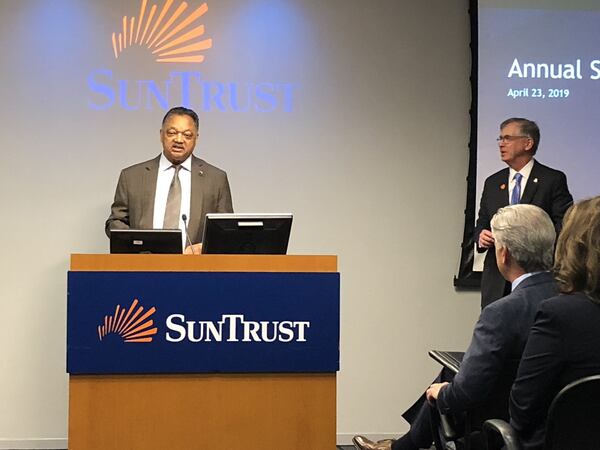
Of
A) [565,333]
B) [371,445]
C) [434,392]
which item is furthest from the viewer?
[371,445]

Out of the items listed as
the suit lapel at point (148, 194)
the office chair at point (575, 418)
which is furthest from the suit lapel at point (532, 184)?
the office chair at point (575, 418)

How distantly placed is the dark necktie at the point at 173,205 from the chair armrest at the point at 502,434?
7.94ft

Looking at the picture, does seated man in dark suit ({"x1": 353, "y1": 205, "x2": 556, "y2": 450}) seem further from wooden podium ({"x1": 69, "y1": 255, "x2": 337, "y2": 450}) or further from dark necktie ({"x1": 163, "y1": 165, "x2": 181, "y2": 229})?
dark necktie ({"x1": 163, "y1": 165, "x2": 181, "y2": 229})

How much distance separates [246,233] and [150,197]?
140 cm

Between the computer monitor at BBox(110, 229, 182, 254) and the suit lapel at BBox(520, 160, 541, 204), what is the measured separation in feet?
8.71

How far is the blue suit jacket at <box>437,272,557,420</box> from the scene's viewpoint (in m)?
2.55

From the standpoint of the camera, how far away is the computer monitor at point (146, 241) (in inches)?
126

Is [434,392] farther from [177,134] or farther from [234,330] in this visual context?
[177,134]

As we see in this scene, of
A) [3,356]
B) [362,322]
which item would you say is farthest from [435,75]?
[3,356]

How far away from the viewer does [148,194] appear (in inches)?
175

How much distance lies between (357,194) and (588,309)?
3.22 metres

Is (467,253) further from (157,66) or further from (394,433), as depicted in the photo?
(157,66)

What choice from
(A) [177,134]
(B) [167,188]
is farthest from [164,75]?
(B) [167,188]

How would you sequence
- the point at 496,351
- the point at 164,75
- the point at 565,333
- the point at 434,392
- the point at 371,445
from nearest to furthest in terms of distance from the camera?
the point at 565,333
the point at 496,351
the point at 434,392
the point at 371,445
the point at 164,75
